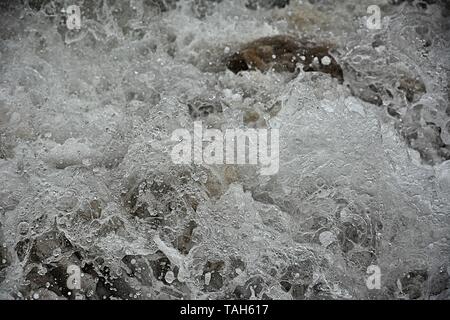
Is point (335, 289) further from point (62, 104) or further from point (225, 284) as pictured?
point (62, 104)

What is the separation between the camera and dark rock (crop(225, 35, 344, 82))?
270 centimetres

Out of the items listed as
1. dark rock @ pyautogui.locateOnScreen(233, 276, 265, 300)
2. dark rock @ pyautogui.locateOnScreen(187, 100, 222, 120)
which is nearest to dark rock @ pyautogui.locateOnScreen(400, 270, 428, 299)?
dark rock @ pyautogui.locateOnScreen(233, 276, 265, 300)

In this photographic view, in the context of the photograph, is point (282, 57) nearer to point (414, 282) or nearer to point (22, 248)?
point (414, 282)

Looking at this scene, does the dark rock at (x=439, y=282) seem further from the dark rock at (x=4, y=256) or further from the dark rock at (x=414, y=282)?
the dark rock at (x=4, y=256)

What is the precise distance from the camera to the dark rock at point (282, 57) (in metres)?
2.70

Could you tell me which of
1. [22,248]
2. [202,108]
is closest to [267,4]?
[202,108]

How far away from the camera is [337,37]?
113 inches

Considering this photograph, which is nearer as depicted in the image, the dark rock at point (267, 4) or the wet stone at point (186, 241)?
the wet stone at point (186, 241)

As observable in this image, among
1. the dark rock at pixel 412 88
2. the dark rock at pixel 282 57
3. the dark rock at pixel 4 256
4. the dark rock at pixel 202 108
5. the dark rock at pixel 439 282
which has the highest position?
the dark rock at pixel 282 57

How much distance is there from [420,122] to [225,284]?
1067 mm

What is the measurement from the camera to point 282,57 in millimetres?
2717

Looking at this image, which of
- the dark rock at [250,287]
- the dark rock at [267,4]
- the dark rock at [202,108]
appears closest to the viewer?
the dark rock at [250,287]

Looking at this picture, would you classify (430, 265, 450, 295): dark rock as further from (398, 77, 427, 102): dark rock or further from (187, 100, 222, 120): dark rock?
(187, 100, 222, 120): dark rock

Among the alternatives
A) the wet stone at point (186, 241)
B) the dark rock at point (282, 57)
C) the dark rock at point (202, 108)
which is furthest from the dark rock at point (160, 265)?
the dark rock at point (282, 57)
